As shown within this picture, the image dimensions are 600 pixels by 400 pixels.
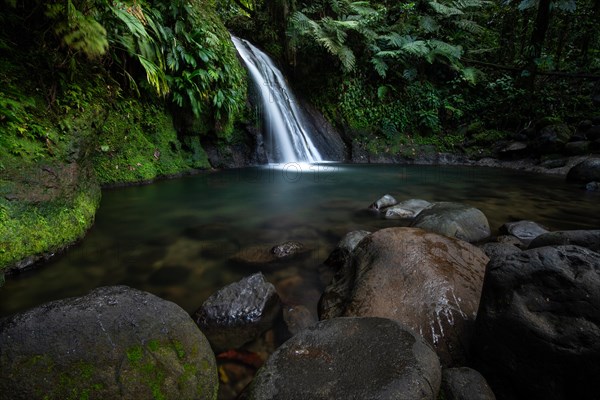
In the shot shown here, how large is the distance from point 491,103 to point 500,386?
515 inches

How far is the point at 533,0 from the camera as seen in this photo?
34.8 feet

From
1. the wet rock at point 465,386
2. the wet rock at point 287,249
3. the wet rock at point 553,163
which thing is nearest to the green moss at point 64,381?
the wet rock at point 465,386

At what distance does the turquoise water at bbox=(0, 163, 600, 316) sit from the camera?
9.46 feet

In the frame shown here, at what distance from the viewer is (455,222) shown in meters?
3.71

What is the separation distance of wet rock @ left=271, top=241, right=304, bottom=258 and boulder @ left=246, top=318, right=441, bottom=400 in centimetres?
175

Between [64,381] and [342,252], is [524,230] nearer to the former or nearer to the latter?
[342,252]

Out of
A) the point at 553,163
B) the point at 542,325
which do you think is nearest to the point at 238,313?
the point at 542,325

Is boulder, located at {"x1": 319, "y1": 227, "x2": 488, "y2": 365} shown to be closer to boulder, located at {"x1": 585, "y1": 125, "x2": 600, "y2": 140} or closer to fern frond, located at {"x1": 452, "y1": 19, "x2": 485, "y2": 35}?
boulder, located at {"x1": 585, "y1": 125, "x2": 600, "y2": 140}

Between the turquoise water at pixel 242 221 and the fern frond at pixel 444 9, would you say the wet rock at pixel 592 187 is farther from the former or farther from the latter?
Answer: the fern frond at pixel 444 9

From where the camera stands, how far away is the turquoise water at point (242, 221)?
9.46 feet

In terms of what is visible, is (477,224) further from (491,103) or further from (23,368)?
(491,103)

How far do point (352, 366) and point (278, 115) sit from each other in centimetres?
912

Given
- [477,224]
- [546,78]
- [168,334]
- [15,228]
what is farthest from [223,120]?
[546,78]

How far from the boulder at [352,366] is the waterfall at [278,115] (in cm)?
821
